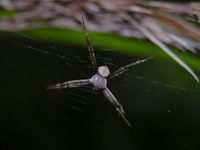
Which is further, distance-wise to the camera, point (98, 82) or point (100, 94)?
point (100, 94)

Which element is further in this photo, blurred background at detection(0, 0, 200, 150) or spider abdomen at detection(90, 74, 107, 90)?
spider abdomen at detection(90, 74, 107, 90)

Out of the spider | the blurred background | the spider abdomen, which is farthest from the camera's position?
the spider abdomen

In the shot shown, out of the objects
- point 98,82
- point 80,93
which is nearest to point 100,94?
point 80,93

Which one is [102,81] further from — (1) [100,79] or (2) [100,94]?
(2) [100,94]

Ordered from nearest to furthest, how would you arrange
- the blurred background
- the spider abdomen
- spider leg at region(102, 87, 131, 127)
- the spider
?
1. the blurred background
2. the spider
3. the spider abdomen
4. spider leg at region(102, 87, 131, 127)

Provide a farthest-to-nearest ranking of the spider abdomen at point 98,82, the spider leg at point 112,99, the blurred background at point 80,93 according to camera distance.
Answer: the spider leg at point 112,99, the spider abdomen at point 98,82, the blurred background at point 80,93

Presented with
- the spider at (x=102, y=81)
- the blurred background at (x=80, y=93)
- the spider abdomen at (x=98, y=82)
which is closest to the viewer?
the blurred background at (x=80, y=93)
